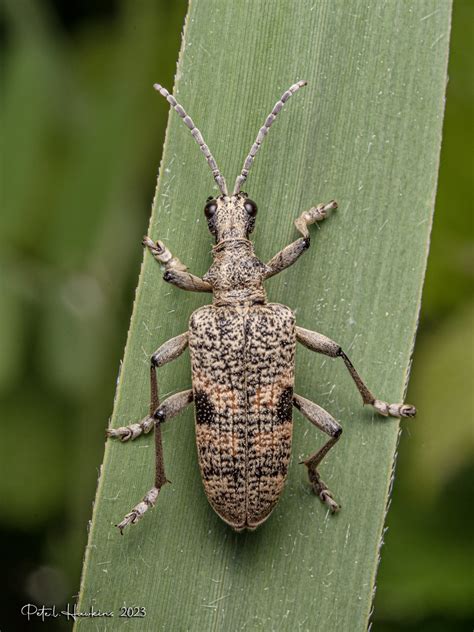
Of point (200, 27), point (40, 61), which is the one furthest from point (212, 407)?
point (40, 61)

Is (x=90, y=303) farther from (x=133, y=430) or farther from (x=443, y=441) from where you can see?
(x=443, y=441)

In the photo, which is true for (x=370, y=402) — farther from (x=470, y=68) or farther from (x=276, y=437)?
(x=470, y=68)

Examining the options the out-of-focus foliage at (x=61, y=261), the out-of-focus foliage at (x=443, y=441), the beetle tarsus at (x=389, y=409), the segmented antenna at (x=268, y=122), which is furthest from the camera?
the out-of-focus foliage at (x=61, y=261)

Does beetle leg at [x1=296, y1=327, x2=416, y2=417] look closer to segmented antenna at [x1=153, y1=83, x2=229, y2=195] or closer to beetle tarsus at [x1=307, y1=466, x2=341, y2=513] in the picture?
beetle tarsus at [x1=307, y1=466, x2=341, y2=513]

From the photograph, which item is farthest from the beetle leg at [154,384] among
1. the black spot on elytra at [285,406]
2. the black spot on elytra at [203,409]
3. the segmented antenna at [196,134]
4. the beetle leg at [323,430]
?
the segmented antenna at [196,134]

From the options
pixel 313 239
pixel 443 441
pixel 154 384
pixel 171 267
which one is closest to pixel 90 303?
pixel 171 267

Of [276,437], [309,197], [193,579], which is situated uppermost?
[309,197]

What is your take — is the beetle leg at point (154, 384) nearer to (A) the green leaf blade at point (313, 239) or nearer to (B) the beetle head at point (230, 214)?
(A) the green leaf blade at point (313, 239)
